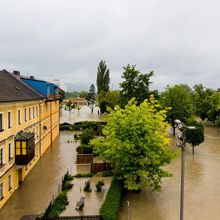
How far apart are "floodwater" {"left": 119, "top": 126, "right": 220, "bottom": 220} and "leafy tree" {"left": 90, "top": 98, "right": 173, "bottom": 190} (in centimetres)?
123

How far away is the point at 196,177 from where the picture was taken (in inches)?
1154

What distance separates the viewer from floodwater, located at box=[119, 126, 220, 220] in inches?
805

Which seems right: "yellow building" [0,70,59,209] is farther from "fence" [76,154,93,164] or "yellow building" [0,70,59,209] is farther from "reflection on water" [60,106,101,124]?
"reflection on water" [60,106,101,124]

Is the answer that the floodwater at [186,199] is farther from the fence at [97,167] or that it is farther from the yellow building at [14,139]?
the yellow building at [14,139]

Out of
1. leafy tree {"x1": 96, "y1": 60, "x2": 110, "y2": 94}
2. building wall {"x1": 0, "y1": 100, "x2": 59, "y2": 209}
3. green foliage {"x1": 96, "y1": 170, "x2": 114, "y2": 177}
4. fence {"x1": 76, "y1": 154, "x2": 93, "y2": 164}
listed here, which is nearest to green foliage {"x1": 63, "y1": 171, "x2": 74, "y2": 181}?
green foliage {"x1": 96, "y1": 170, "x2": 114, "y2": 177}

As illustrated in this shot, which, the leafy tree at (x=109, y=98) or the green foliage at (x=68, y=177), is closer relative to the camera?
the green foliage at (x=68, y=177)

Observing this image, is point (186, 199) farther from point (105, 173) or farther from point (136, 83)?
point (136, 83)

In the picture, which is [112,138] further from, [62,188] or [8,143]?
[8,143]

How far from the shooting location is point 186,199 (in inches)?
912

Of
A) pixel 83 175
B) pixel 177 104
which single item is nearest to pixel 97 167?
pixel 83 175

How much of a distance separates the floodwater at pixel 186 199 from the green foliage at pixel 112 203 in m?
1.02

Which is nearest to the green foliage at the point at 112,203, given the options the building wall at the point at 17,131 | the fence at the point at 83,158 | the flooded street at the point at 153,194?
the flooded street at the point at 153,194

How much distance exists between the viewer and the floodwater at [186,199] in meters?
20.5

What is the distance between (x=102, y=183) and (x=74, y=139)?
25341 millimetres
